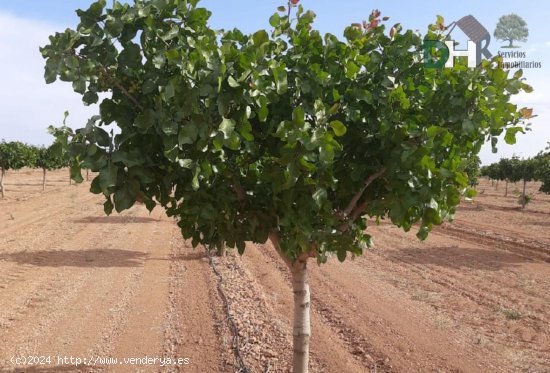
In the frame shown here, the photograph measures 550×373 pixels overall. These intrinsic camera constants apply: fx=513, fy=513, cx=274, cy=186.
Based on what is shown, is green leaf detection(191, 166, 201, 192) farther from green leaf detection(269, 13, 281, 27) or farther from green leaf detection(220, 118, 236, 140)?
green leaf detection(269, 13, 281, 27)

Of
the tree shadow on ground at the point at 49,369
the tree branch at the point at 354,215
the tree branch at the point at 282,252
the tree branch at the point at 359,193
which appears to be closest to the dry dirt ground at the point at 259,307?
the tree shadow on ground at the point at 49,369

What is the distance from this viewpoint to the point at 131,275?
43.6 ft

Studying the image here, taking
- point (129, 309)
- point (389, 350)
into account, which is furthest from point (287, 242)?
point (129, 309)

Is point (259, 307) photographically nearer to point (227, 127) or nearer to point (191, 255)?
→ point (191, 255)

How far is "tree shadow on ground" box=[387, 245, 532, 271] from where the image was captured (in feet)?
52.4

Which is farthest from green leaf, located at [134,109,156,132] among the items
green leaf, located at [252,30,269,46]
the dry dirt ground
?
the dry dirt ground

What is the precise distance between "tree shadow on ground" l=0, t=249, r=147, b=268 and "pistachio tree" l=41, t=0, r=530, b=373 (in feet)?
38.1

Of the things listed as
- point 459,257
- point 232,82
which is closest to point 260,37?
point 232,82

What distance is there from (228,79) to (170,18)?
2.21 ft

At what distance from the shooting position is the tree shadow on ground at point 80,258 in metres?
14.6

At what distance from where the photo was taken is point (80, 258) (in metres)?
15.4

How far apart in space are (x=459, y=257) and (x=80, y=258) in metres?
12.2

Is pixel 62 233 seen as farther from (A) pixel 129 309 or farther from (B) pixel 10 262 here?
(A) pixel 129 309

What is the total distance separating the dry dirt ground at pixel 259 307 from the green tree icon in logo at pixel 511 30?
8.54 metres
